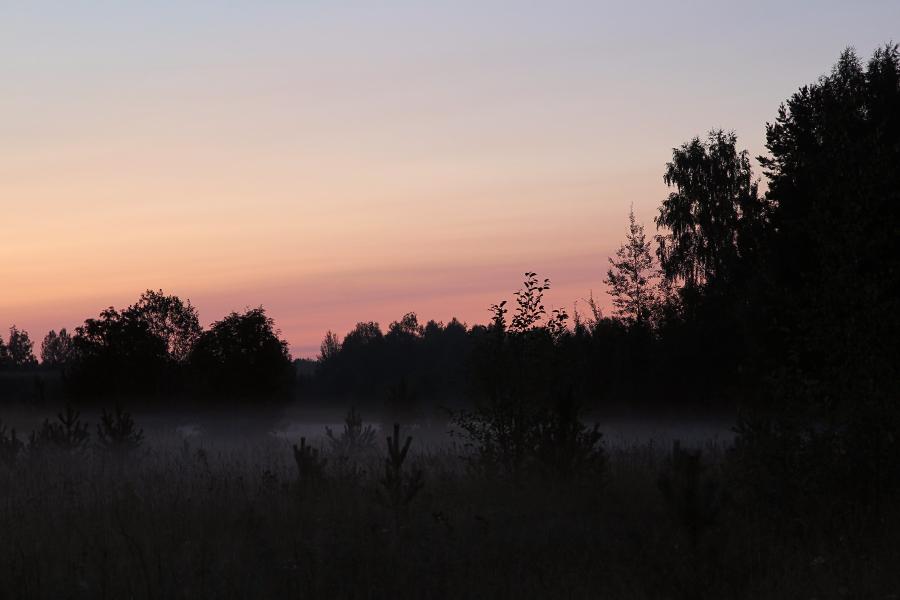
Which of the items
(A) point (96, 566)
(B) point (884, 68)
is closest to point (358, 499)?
(A) point (96, 566)

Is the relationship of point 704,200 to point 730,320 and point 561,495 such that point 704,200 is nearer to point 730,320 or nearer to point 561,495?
point 730,320

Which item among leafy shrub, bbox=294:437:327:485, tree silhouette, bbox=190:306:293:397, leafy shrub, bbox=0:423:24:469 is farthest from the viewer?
tree silhouette, bbox=190:306:293:397

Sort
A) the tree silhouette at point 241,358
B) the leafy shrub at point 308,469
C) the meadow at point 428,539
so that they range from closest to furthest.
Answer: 1. the meadow at point 428,539
2. the leafy shrub at point 308,469
3. the tree silhouette at point 241,358

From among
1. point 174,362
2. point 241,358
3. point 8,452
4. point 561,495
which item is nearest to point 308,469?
point 561,495

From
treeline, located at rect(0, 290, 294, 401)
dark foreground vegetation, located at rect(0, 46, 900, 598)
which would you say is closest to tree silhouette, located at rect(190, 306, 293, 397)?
treeline, located at rect(0, 290, 294, 401)

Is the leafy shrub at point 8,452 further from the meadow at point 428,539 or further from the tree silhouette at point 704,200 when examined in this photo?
the tree silhouette at point 704,200

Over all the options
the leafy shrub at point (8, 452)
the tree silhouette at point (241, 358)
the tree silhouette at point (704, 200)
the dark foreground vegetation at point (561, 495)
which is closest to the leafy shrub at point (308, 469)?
the dark foreground vegetation at point (561, 495)

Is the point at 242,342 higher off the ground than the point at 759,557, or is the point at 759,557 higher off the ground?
the point at 242,342

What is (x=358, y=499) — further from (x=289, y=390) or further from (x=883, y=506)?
(x=289, y=390)

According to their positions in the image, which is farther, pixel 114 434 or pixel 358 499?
pixel 114 434

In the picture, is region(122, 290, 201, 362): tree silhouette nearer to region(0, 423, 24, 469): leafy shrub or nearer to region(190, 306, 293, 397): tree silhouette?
region(190, 306, 293, 397): tree silhouette

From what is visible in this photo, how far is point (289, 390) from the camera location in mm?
37844

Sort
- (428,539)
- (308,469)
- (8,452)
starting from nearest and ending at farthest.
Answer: (428,539) → (308,469) → (8,452)

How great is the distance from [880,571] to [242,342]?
28913 millimetres
